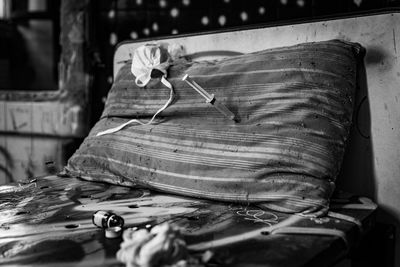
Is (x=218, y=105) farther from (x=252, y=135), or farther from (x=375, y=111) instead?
(x=375, y=111)

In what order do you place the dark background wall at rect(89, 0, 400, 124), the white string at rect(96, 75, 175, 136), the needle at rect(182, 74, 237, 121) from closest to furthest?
the needle at rect(182, 74, 237, 121), the white string at rect(96, 75, 175, 136), the dark background wall at rect(89, 0, 400, 124)

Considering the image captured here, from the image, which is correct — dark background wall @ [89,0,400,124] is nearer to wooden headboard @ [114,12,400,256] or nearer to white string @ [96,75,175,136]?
wooden headboard @ [114,12,400,256]

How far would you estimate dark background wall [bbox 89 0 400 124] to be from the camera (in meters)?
1.47

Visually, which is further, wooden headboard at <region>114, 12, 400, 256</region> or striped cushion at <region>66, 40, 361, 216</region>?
wooden headboard at <region>114, 12, 400, 256</region>

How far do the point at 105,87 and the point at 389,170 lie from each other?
1.52 metres

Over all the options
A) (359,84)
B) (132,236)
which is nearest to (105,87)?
(359,84)

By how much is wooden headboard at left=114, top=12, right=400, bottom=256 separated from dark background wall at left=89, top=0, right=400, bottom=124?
0.27 meters

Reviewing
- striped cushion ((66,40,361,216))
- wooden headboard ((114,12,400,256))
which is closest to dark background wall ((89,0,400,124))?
wooden headboard ((114,12,400,256))

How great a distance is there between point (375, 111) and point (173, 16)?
1.12 metres

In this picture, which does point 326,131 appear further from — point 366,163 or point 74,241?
point 74,241

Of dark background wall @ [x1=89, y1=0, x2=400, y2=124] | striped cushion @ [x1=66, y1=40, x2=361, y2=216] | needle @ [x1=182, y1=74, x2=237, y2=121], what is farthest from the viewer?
dark background wall @ [x1=89, y1=0, x2=400, y2=124]

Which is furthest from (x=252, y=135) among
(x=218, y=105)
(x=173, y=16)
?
(x=173, y=16)

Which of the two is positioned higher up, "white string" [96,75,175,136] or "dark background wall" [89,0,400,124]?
"dark background wall" [89,0,400,124]

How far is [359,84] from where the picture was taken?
1102 mm
